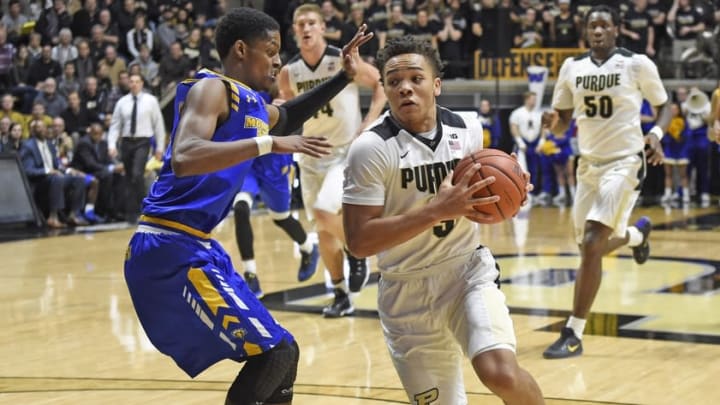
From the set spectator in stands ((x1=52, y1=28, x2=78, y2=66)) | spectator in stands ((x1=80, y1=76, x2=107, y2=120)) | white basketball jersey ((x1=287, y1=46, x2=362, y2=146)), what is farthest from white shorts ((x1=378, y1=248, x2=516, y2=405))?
spectator in stands ((x1=52, y1=28, x2=78, y2=66))

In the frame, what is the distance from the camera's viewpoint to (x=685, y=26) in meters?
19.9

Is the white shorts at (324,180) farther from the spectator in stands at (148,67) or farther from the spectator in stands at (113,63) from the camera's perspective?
the spectator in stands at (148,67)

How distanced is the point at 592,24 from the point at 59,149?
11.1 m

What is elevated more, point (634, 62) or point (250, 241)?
point (634, 62)

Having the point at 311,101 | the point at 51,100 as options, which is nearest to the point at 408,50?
the point at 311,101

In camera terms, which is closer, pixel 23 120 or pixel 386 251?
pixel 386 251

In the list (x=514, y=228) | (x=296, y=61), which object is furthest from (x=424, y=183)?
(x=514, y=228)

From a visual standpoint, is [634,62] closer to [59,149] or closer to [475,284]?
[475,284]

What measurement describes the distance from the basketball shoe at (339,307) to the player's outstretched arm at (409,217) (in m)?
4.33

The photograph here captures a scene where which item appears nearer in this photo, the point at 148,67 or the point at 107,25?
the point at 148,67

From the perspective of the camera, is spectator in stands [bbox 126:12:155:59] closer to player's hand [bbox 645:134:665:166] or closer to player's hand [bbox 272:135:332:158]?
player's hand [bbox 645:134:665:166]

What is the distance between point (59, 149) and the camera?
17172 mm

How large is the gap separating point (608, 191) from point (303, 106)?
291cm

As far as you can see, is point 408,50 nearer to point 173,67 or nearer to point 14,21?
point 173,67
